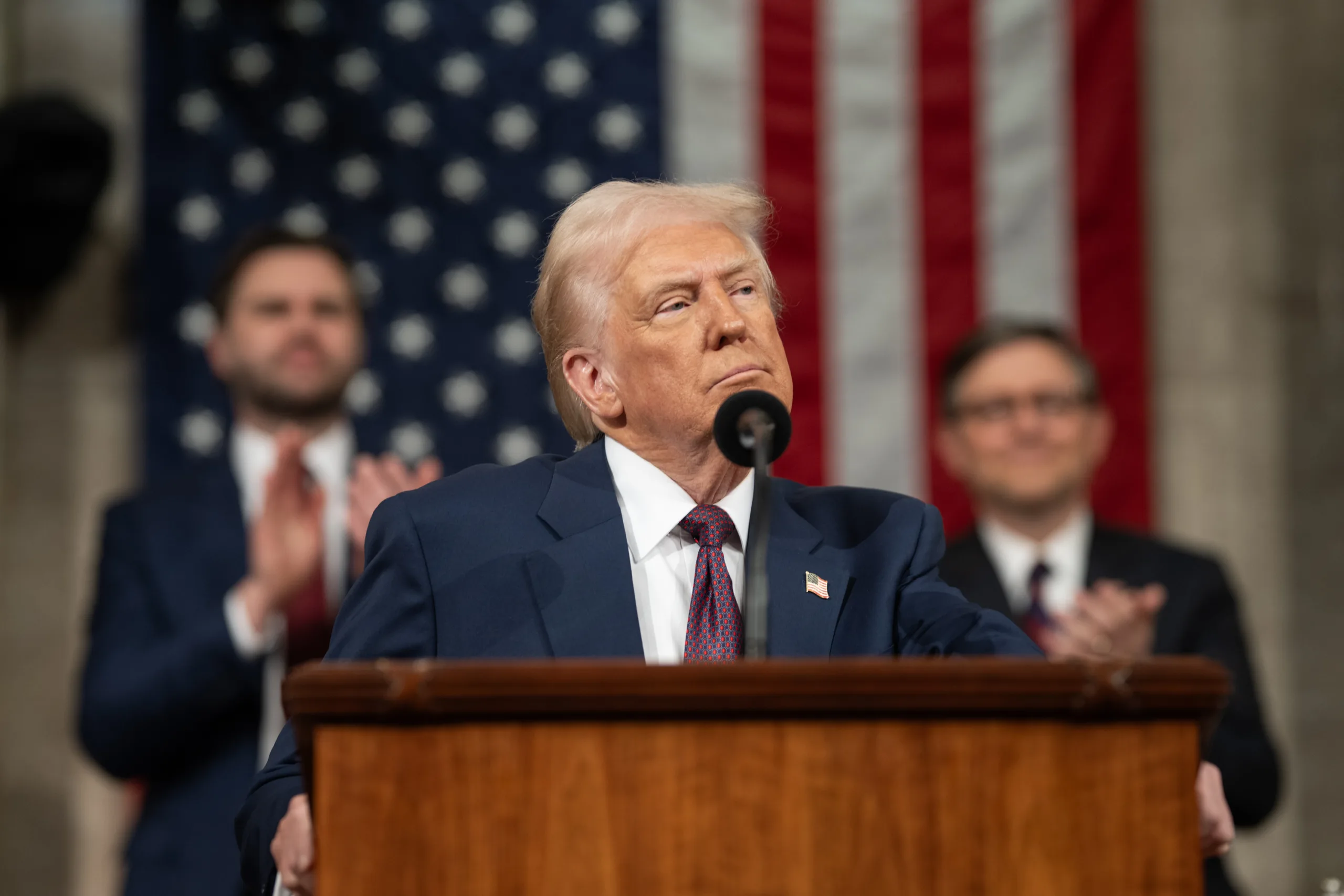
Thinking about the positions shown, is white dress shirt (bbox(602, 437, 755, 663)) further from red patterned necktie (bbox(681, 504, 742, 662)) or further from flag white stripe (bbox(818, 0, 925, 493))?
flag white stripe (bbox(818, 0, 925, 493))

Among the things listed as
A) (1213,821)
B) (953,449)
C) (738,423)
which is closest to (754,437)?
(738,423)

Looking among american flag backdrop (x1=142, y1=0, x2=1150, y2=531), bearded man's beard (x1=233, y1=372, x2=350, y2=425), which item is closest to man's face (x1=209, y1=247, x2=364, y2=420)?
bearded man's beard (x1=233, y1=372, x2=350, y2=425)

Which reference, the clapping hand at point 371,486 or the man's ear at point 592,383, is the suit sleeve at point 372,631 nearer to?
the man's ear at point 592,383

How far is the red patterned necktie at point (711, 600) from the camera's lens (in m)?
1.89

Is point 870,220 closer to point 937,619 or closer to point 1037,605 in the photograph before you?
point 1037,605

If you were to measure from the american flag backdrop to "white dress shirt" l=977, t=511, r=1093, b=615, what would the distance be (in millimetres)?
666

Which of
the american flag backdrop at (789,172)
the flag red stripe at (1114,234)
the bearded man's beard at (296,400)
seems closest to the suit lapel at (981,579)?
the american flag backdrop at (789,172)

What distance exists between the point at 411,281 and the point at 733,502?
265cm

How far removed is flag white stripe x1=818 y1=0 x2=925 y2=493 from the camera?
4617 millimetres

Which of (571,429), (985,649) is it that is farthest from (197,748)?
(985,649)

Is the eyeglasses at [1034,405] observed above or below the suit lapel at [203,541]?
above

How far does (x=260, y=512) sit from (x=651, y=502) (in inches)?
52.1

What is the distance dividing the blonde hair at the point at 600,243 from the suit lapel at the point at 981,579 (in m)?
1.60

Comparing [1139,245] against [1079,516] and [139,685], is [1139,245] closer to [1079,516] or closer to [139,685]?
[1079,516]
